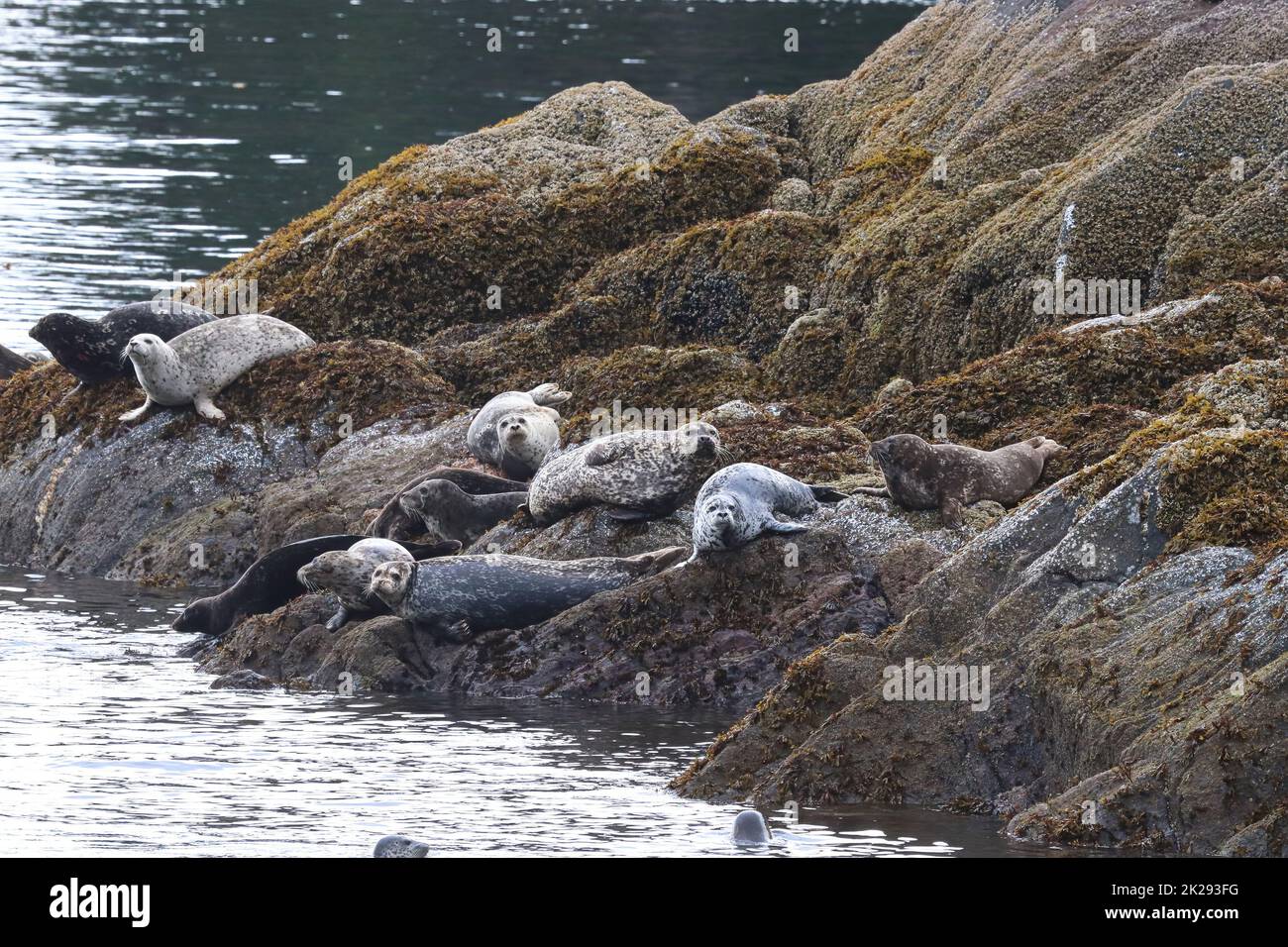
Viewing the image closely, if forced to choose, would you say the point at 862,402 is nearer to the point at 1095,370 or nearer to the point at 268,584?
the point at 1095,370

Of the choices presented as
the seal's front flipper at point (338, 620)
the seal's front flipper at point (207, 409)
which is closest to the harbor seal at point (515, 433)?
the seal's front flipper at point (338, 620)

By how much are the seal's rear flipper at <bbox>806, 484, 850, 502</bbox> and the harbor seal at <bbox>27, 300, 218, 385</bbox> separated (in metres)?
6.64

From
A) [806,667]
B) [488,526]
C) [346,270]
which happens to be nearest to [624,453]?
[488,526]

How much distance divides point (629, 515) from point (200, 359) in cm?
509

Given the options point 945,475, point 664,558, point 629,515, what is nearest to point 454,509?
point 629,515

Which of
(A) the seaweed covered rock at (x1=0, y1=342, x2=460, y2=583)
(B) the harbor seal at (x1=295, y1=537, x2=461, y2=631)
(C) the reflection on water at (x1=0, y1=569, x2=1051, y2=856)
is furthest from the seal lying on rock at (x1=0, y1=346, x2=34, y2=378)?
(B) the harbor seal at (x1=295, y1=537, x2=461, y2=631)

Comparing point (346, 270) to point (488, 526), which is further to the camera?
point (346, 270)

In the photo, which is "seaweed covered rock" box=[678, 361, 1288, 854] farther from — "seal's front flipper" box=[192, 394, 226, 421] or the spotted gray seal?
"seal's front flipper" box=[192, 394, 226, 421]

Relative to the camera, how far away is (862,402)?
1426 cm

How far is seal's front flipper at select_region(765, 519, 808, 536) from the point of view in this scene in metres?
11.0

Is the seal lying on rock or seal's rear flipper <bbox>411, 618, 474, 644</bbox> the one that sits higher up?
the seal lying on rock

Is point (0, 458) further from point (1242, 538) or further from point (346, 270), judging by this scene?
point (1242, 538)
